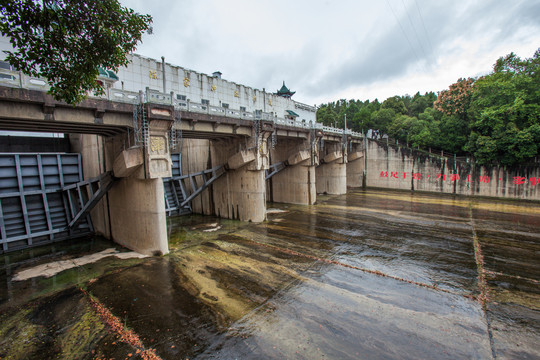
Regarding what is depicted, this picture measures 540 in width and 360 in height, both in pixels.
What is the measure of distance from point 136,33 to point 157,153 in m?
8.36

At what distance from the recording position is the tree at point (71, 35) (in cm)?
Result: 593

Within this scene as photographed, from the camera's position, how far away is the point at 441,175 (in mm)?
38031

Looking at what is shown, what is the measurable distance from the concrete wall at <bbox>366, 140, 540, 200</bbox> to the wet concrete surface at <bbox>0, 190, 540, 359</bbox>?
1709 centimetres

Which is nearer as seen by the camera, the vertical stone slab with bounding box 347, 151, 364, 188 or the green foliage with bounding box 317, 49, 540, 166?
the green foliage with bounding box 317, 49, 540, 166

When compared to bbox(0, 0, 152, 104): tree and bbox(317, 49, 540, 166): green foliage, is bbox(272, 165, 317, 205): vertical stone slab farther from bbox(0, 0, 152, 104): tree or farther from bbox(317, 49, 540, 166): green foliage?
bbox(0, 0, 152, 104): tree

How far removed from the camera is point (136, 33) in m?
7.48

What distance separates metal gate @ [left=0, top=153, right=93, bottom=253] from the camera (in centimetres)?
1717

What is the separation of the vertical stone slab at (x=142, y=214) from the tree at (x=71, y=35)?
28.1ft

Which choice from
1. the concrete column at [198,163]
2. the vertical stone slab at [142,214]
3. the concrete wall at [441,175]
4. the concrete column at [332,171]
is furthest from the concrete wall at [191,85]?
the concrete wall at [441,175]

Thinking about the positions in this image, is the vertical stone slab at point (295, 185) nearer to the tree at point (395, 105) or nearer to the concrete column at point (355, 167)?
the concrete column at point (355, 167)

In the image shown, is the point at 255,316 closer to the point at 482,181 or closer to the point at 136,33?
the point at 136,33

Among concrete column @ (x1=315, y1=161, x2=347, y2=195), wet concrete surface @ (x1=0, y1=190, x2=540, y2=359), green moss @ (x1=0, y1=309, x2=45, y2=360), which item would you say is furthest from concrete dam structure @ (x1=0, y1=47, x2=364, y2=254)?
concrete column @ (x1=315, y1=161, x2=347, y2=195)

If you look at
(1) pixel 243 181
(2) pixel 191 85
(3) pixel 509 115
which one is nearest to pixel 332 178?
(1) pixel 243 181

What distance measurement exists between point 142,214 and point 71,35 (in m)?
11.1
